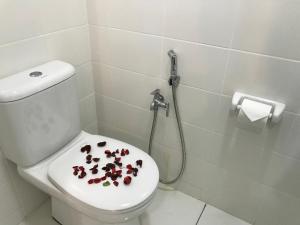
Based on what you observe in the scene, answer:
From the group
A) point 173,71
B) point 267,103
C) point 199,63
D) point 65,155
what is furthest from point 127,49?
point 267,103

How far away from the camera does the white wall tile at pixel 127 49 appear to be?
125 cm

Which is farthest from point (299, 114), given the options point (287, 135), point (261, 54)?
point (261, 54)

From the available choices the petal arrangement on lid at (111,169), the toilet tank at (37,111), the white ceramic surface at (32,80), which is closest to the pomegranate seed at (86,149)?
the petal arrangement on lid at (111,169)

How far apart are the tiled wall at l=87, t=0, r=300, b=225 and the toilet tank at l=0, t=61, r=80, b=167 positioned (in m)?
0.33

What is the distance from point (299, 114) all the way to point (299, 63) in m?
0.21

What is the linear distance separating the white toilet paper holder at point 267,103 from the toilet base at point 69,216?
0.76 meters

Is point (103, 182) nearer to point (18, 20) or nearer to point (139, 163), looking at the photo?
point (139, 163)

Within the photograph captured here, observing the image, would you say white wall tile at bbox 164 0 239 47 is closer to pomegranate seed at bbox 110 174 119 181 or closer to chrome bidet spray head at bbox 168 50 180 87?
chrome bidet spray head at bbox 168 50 180 87

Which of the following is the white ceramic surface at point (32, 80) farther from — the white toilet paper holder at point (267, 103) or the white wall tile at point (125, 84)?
the white toilet paper holder at point (267, 103)

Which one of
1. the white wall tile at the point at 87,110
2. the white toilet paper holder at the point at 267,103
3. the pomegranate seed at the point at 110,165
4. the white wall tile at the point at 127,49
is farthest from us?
the white wall tile at the point at 87,110

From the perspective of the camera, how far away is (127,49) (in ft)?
4.31

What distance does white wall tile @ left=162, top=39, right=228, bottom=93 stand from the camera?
1101 millimetres

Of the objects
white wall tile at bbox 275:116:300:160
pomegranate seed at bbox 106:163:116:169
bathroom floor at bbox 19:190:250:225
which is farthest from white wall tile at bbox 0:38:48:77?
white wall tile at bbox 275:116:300:160

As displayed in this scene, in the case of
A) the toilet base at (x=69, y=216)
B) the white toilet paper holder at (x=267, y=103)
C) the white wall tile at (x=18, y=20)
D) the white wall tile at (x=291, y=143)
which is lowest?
the toilet base at (x=69, y=216)
